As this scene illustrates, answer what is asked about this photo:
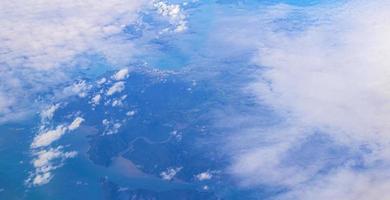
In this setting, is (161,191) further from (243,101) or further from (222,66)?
(222,66)

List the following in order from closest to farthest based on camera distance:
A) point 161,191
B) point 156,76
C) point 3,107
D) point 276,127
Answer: point 161,191 < point 276,127 < point 3,107 < point 156,76

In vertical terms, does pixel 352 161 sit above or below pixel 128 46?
below

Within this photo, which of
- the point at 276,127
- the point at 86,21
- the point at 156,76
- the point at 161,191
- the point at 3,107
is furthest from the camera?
the point at 86,21

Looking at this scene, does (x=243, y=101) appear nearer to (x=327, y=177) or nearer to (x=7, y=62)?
(x=327, y=177)

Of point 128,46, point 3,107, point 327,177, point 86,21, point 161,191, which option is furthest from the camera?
point 86,21

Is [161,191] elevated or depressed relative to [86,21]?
depressed

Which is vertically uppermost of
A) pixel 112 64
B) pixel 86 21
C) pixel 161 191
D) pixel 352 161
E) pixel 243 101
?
pixel 86 21

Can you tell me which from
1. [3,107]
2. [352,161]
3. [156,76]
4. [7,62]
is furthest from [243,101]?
[7,62]

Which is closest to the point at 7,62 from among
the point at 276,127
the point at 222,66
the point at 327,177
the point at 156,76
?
the point at 156,76

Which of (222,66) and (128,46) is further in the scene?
(128,46)
